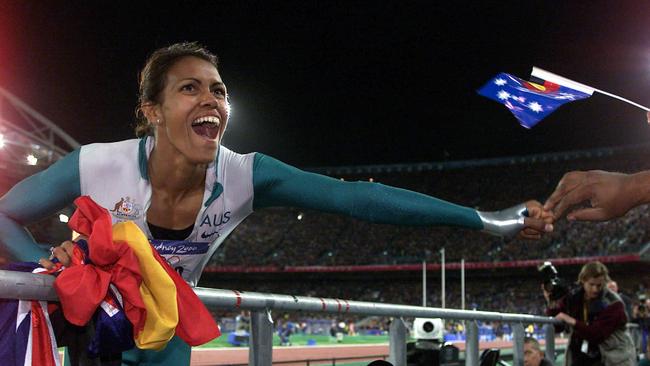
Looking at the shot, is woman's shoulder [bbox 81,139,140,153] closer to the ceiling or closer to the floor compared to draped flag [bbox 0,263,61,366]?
closer to the ceiling

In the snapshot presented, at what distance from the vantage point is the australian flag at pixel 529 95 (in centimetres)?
326

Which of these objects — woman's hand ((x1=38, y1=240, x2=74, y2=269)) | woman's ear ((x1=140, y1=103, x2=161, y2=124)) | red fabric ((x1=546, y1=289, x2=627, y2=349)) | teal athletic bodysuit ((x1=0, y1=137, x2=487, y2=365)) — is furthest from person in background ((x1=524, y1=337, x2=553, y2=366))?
woman's hand ((x1=38, y1=240, x2=74, y2=269))

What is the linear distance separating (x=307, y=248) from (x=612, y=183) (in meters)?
43.2

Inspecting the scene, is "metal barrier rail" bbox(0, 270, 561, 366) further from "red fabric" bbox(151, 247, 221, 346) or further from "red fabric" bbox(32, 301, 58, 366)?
"red fabric" bbox(151, 247, 221, 346)

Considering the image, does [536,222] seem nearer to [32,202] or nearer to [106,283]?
[106,283]

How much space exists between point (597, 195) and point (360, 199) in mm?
914

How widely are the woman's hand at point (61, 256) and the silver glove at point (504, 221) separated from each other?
4.66 feet

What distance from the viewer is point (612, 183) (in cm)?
Result: 254

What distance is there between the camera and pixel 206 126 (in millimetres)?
2438

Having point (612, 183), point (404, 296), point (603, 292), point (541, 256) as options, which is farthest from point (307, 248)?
point (612, 183)

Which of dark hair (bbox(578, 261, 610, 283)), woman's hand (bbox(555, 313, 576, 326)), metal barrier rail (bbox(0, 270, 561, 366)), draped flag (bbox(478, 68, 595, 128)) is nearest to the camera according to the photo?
metal barrier rail (bbox(0, 270, 561, 366))

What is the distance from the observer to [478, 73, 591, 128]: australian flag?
326cm

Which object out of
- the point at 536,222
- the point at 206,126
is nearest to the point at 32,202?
the point at 206,126

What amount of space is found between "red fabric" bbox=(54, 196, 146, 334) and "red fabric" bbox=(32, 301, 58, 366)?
0.21 feet
